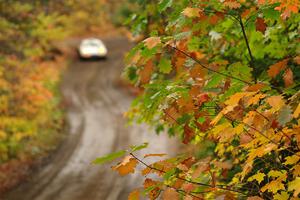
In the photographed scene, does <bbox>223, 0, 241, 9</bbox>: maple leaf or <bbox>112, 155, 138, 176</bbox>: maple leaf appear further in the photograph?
<bbox>223, 0, 241, 9</bbox>: maple leaf

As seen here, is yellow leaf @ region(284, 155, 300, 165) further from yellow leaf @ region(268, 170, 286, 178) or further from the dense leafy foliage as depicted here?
yellow leaf @ region(268, 170, 286, 178)

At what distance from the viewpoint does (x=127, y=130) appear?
19562 mm

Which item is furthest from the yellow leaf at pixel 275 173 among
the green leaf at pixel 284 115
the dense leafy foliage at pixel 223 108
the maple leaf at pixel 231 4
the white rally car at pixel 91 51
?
the white rally car at pixel 91 51

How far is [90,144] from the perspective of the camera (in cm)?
1786

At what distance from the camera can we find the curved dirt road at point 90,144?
13.4 metres

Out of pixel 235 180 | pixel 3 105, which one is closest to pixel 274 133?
pixel 235 180

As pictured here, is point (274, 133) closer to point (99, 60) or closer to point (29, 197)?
point (29, 197)

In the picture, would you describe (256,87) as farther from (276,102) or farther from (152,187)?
(152,187)

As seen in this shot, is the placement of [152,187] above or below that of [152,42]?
below

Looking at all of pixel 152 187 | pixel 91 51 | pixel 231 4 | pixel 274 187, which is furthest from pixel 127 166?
pixel 91 51

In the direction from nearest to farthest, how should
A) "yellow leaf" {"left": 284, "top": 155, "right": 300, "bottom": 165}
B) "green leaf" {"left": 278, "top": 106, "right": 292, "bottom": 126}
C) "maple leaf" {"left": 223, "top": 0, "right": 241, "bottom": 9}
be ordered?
"green leaf" {"left": 278, "top": 106, "right": 292, "bottom": 126}
"yellow leaf" {"left": 284, "top": 155, "right": 300, "bottom": 165}
"maple leaf" {"left": 223, "top": 0, "right": 241, "bottom": 9}

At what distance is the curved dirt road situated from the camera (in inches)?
526

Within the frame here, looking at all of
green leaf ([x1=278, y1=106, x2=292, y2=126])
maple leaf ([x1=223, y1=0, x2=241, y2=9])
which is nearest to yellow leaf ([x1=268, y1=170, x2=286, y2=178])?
green leaf ([x1=278, y1=106, x2=292, y2=126])

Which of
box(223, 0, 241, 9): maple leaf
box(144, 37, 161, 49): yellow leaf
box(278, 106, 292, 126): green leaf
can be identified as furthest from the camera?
box(223, 0, 241, 9): maple leaf
